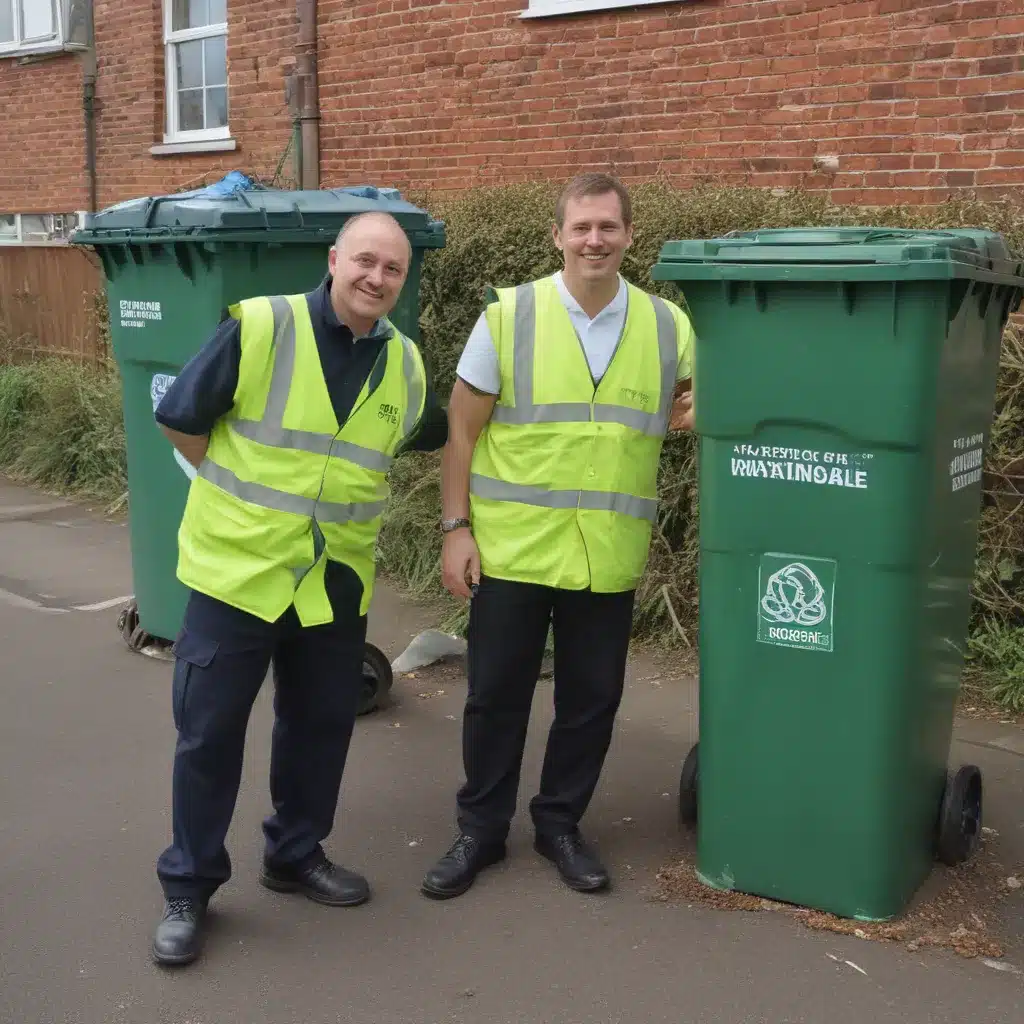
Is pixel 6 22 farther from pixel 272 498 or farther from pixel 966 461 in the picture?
pixel 966 461

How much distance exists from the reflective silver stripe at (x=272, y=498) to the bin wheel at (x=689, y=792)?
49.0 inches

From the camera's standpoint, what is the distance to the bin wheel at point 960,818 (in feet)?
11.3

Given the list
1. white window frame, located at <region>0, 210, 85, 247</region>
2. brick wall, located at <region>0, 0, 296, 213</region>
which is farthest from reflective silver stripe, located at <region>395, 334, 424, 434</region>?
white window frame, located at <region>0, 210, 85, 247</region>

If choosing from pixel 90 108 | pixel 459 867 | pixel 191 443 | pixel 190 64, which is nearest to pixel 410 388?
pixel 191 443

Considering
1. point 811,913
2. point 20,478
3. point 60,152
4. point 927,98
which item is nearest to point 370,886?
point 811,913

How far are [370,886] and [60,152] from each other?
399 inches

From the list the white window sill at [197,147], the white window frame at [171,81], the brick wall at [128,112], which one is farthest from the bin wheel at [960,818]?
the white window frame at [171,81]

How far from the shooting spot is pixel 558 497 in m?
3.35

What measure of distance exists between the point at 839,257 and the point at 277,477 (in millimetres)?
1362

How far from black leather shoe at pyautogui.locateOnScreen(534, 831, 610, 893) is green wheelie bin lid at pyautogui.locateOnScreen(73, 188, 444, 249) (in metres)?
2.29

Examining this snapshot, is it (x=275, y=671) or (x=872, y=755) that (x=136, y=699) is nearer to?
(x=275, y=671)

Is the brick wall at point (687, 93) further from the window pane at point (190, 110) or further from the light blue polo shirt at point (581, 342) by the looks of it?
the light blue polo shirt at point (581, 342)

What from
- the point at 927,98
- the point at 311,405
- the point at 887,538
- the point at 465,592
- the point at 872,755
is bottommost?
the point at 872,755

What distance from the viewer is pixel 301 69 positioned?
9164mm
